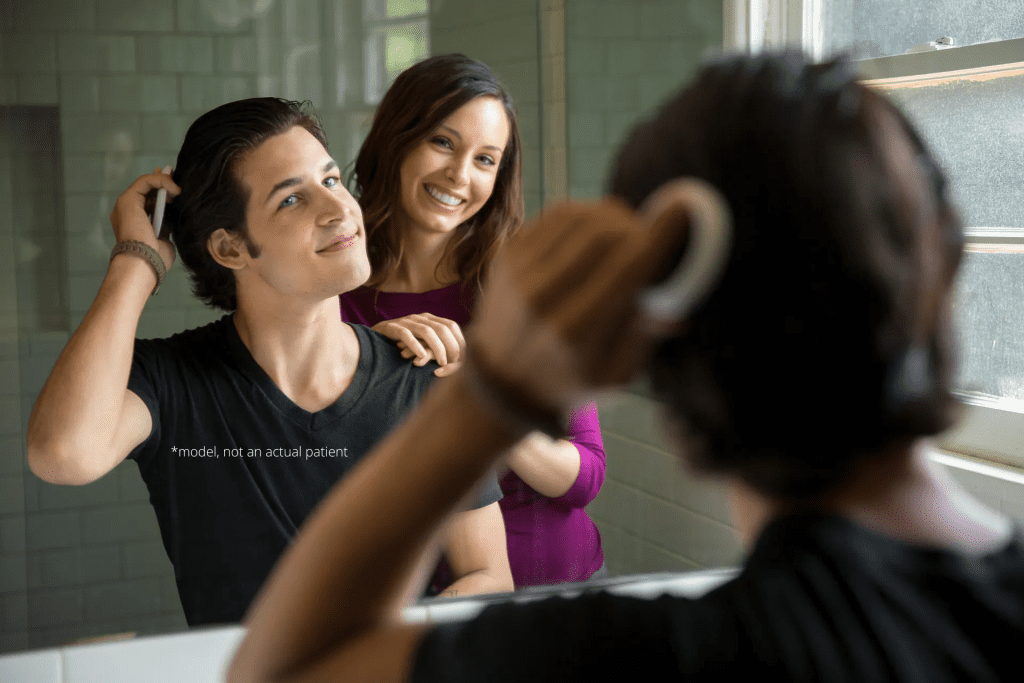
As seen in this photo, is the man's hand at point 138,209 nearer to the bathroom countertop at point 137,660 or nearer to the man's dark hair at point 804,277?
the bathroom countertop at point 137,660

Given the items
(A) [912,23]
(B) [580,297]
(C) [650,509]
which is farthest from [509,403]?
(A) [912,23]

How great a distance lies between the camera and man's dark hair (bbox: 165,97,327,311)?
91 centimetres

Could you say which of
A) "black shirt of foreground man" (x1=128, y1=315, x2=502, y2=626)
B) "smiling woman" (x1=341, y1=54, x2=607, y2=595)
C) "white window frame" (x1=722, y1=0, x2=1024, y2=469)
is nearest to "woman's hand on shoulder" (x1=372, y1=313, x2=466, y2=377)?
"smiling woman" (x1=341, y1=54, x2=607, y2=595)

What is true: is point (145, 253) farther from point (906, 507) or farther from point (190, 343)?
point (906, 507)

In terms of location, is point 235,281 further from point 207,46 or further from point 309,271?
point 207,46

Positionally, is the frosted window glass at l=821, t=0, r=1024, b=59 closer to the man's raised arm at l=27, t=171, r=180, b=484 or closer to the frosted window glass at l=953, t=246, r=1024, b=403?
the frosted window glass at l=953, t=246, r=1024, b=403

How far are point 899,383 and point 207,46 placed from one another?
0.79 metres

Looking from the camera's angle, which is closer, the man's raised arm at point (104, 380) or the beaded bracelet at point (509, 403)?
the beaded bracelet at point (509, 403)

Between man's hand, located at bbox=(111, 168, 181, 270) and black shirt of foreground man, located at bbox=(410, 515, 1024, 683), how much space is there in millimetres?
696

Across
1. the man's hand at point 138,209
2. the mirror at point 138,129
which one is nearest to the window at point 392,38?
the mirror at point 138,129

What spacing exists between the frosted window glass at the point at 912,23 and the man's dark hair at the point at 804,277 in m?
0.92

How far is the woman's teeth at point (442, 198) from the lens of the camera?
3.20 ft

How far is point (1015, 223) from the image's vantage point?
1.21 metres

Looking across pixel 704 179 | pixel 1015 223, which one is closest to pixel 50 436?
pixel 704 179
